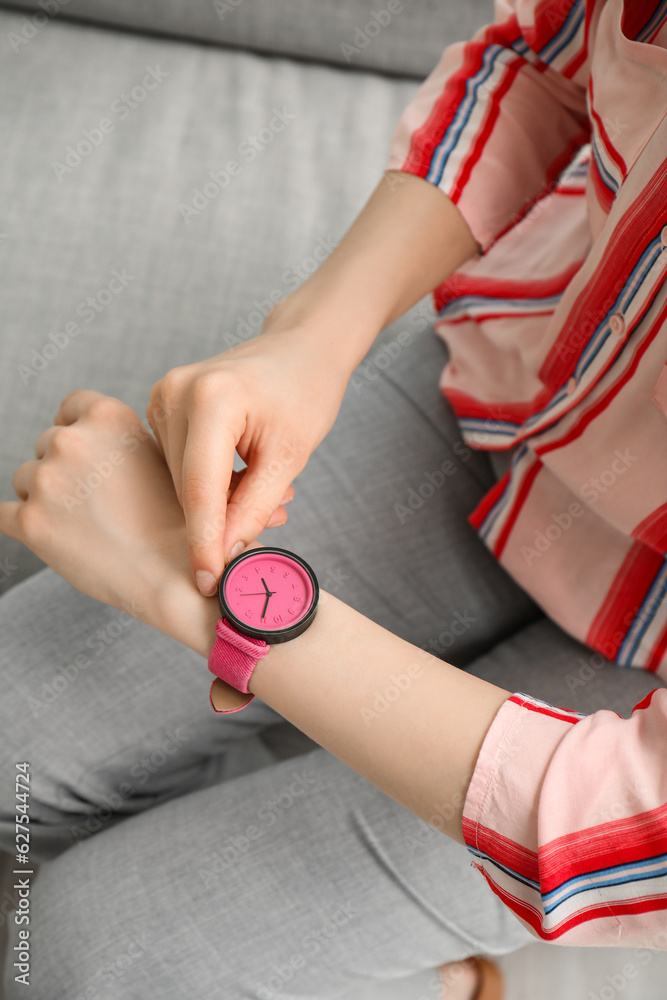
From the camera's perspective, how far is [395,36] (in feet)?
4.52

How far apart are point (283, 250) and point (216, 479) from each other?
2.47ft

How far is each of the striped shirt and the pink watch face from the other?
0.64 feet

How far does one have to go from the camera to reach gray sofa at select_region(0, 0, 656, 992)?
3.85ft

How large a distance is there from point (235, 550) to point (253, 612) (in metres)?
0.07

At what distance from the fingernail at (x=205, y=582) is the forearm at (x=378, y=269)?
0.27 meters

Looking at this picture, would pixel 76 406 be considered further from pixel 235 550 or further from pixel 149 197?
pixel 149 197

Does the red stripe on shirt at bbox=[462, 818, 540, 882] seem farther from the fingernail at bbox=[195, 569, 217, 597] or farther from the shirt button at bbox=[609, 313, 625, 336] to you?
the shirt button at bbox=[609, 313, 625, 336]

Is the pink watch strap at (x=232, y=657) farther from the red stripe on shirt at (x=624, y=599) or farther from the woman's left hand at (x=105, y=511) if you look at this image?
the red stripe on shirt at (x=624, y=599)

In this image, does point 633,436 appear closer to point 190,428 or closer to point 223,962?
point 190,428

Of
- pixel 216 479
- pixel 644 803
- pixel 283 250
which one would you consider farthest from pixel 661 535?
pixel 283 250

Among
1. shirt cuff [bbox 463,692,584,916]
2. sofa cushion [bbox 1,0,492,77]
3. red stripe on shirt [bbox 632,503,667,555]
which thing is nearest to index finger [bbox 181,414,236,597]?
shirt cuff [bbox 463,692,584,916]

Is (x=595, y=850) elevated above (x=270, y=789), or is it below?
above

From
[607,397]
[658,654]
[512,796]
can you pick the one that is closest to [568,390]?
[607,397]

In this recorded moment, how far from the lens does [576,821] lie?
0.52 meters
